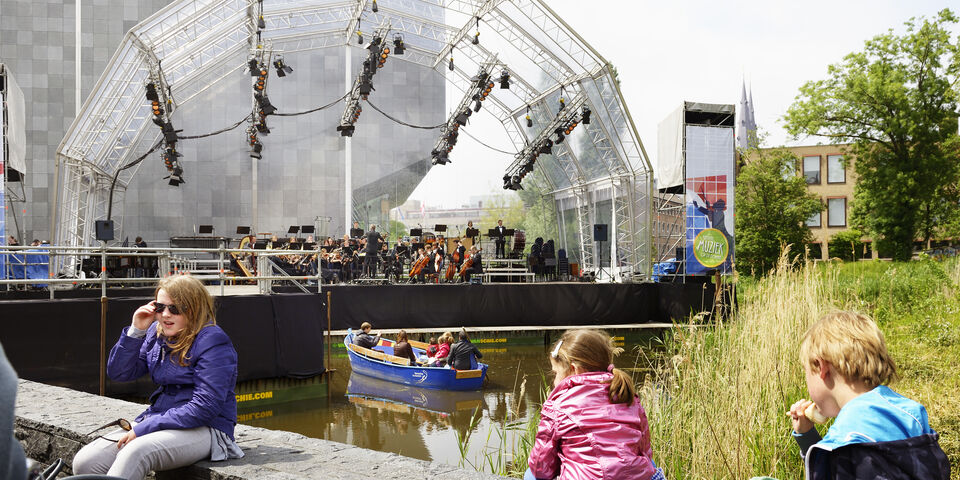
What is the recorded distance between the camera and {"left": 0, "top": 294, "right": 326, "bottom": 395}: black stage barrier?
865 cm

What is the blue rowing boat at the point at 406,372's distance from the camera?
12617 millimetres

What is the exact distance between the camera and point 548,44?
19.8m

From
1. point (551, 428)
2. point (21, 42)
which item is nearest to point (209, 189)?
point (21, 42)

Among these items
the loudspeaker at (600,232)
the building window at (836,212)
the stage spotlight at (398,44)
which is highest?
the stage spotlight at (398,44)

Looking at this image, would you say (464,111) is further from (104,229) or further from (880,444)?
(880,444)

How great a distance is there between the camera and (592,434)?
2697 mm

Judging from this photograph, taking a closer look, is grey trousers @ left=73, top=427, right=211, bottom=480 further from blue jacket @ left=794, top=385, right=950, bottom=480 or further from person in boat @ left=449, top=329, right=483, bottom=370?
person in boat @ left=449, top=329, right=483, bottom=370

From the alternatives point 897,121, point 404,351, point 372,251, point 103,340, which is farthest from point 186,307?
point 897,121

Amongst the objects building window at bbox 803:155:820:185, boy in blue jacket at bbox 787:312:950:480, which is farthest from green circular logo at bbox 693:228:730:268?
building window at bbox 803:155:820:185

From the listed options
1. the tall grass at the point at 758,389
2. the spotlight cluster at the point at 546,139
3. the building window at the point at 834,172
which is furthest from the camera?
the building window at the point at 834,172

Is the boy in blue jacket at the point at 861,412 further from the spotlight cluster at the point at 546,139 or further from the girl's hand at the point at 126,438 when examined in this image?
the spotlight cluster at the point at 546,139

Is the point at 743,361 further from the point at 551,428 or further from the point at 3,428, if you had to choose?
the point at 3,428

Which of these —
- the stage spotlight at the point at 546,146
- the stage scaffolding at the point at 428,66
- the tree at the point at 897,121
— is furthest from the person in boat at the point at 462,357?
the tree at the point at 897,121

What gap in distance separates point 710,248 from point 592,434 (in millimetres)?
15706
